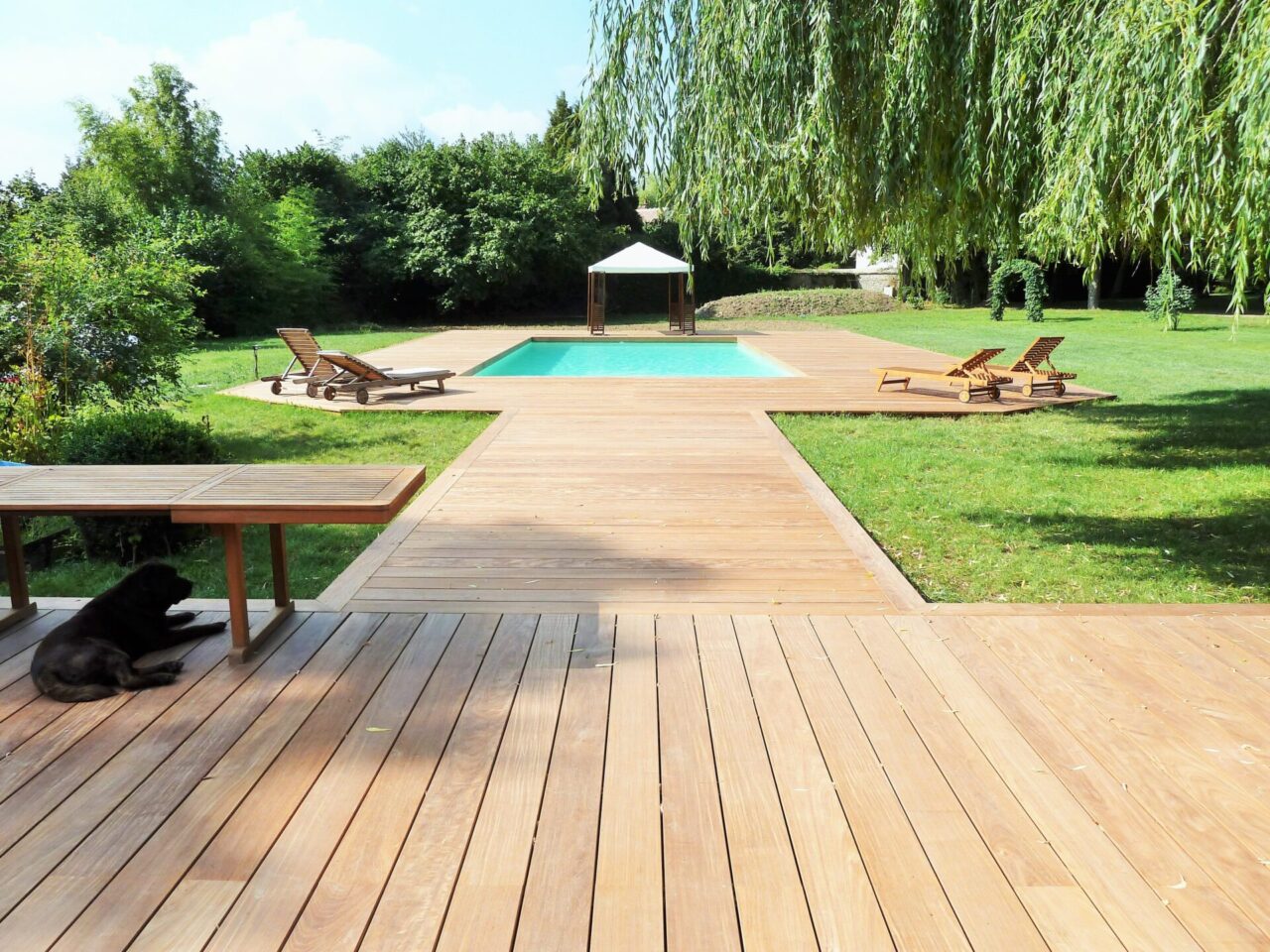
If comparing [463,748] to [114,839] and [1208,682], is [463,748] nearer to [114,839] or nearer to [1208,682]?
[114,839]

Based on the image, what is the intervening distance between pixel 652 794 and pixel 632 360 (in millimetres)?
14579

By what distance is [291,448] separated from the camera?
7496 millimetres

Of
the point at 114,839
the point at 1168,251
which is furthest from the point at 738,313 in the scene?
the point at 114,839

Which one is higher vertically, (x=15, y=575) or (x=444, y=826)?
(x=15, y=575)

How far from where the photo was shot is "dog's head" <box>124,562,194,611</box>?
3121 mm

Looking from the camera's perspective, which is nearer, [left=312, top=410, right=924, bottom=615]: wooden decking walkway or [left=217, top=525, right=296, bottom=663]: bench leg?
[left=217, top=525, right=296, bottom=663]: bench leg

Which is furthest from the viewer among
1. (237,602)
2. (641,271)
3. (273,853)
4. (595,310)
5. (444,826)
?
(595,310)

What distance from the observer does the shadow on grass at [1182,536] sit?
441 centimetres

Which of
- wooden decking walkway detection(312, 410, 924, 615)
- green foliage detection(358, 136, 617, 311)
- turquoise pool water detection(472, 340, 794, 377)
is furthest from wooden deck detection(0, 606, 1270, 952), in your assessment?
green foliage detection(358, 136, 617, 311)

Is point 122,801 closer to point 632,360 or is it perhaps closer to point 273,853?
point 273,853

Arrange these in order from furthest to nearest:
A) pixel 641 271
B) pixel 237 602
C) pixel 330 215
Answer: pixel 330 215 < pixel 641 271 < pixel 237 602

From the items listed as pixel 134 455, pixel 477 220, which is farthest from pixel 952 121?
pixel 477 220

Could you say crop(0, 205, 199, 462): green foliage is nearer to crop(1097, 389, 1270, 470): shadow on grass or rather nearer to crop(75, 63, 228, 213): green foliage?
crop(1097, 389, 1270, 470): shadow on grass

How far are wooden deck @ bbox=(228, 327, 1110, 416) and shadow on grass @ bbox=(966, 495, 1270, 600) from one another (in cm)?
400
